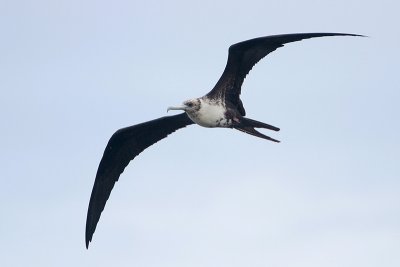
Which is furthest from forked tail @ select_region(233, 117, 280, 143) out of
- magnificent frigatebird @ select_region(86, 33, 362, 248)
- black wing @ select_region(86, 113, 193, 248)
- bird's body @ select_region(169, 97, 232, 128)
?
black wing @ select_region(86, 113, 193, 248)

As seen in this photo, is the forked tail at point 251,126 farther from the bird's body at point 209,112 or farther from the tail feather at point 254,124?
the bird's body at point 209,112

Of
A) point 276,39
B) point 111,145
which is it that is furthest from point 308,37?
point 111,145

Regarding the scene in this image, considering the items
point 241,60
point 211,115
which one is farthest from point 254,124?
point 241,60

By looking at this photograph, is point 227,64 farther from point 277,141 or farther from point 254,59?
point 277,141

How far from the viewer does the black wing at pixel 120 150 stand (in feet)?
69.0

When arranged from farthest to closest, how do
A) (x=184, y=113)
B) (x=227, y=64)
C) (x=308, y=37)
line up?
(x=184, y=113)
(x=227, y=64)
(x=308, y=37)

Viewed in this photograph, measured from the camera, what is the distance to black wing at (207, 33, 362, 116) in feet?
61.1

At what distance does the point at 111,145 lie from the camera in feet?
69.7

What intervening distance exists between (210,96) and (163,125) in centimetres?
192

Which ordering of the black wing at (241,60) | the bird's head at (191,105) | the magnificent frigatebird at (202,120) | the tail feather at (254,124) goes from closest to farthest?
the black wing at (241,60)
the magnificent frigatebird at (202,120)
the tail feather at (254,124)
the bird's head at (191,105)

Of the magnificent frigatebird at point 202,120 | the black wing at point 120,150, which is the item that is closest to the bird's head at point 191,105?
the magnificent frigatebird at point 202,120

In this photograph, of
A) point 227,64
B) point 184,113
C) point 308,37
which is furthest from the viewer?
point 184,113

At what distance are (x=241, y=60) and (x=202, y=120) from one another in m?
1.30

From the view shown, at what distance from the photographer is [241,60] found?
19.2m
